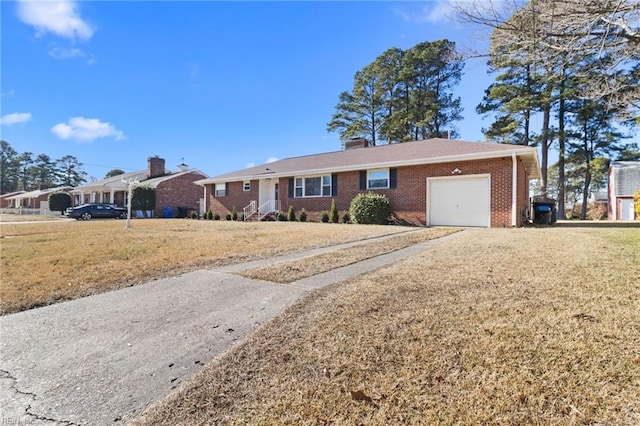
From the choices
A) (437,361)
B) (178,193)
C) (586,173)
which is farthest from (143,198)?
(586,173)

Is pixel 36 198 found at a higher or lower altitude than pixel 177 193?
higher

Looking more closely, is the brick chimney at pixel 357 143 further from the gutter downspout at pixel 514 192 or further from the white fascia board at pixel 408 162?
the gutter downspout at pixel 514 192

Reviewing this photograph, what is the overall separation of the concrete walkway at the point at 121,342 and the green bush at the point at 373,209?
9795 millimetres

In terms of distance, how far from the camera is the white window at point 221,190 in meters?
22.7

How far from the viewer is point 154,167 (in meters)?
33.1

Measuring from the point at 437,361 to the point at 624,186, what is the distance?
34.2 m

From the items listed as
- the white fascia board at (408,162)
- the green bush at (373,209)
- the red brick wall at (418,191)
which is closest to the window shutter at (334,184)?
the red brick wall at (418,191)

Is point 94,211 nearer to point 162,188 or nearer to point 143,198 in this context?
point 143,198

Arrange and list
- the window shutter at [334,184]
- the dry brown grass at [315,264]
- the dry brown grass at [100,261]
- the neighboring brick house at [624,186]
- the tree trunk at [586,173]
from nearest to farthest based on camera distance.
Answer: the dry brown grass at [100,261], the dry brown grass at [315,264], the window shutter at [334,184], the neighboring brick house at [624,186], the tree trunk at [586,173]

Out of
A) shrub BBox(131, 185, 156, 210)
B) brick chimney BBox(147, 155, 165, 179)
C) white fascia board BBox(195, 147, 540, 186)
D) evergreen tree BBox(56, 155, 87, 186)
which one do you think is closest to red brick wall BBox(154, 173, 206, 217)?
shrub BBox(131, 185, 156, 210)

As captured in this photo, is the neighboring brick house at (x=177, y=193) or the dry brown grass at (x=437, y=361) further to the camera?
the neighboring brick house at (x=177, y=193)

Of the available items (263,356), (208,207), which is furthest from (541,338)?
(208,207)

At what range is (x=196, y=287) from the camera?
4.26 metres

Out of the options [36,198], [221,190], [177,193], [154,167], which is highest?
[154,167]
